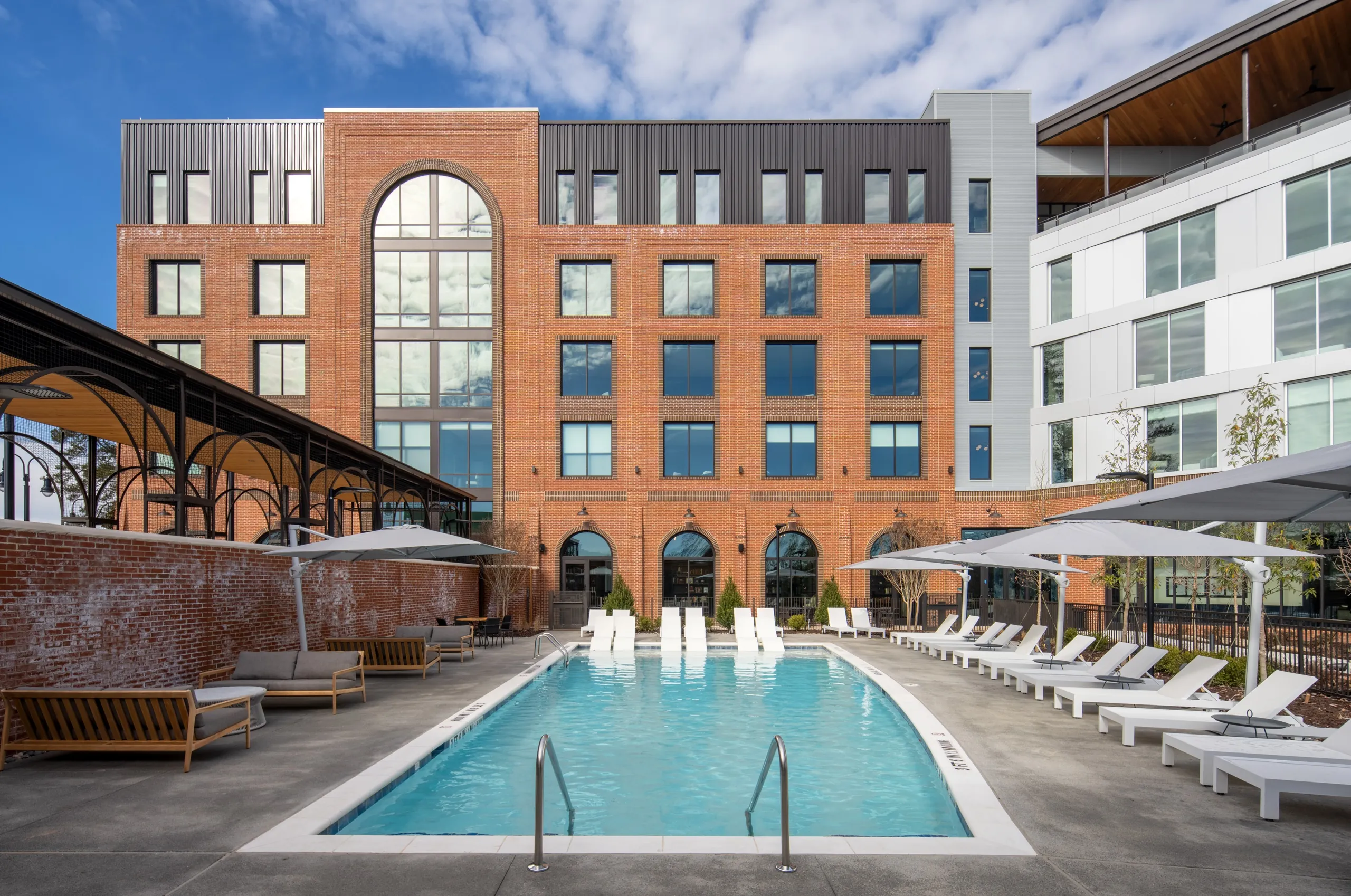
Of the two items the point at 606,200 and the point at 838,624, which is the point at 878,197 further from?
the point at 838,624

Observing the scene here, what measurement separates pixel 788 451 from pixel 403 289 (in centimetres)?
1446

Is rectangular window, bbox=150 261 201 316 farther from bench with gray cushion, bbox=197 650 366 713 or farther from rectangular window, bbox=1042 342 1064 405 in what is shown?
rectangular window, bbox=1042 342 1064 405

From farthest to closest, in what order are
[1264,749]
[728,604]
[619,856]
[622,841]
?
[728,604] → [1264,749] → [622,841] → [619,856]

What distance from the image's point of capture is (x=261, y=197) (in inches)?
1201

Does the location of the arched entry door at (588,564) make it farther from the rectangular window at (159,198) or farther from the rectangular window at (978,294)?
the rectangular window at (159,198)

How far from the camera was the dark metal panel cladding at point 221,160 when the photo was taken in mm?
30312

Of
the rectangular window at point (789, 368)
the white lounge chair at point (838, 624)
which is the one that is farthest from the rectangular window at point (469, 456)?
the white lounge chair at point (838, 624)

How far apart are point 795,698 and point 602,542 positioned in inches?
639

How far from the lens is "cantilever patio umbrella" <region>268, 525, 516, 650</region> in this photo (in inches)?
490

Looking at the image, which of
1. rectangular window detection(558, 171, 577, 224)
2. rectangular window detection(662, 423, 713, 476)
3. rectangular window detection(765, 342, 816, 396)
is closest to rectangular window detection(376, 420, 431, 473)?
rectangular window detection(662, 423, 713, 476)

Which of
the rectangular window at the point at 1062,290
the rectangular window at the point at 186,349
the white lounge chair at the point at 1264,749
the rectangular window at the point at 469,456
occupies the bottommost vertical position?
the white lounge chair at the point at 1264,749

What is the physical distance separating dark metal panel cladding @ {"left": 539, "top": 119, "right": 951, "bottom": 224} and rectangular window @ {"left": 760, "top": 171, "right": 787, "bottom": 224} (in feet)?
0.60

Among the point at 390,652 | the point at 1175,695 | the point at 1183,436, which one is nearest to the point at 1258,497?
the point at 1175,695

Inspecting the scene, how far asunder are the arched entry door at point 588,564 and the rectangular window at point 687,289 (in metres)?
8.28
